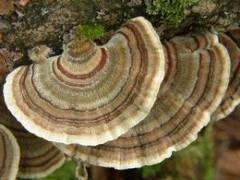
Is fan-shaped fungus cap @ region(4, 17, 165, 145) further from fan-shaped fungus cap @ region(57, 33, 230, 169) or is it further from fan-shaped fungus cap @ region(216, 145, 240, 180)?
fan-shaped fungus cap @ region(216, 145, 240, 180)

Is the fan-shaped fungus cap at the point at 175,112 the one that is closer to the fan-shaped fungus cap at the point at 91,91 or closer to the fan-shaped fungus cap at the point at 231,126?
the fan-shaped fungus cap at the point at 91,91

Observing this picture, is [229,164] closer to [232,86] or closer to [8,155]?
[232,86]

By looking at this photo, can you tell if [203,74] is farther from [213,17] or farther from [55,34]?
[55,34]

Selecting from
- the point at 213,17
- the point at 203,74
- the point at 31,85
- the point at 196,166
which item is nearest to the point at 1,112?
the point at 31,85

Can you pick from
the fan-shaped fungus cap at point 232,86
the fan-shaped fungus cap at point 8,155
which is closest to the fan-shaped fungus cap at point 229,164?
the fan-shaped fungus cap at point 232,86

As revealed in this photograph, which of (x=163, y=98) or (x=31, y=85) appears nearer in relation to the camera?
(x=31, y=85)

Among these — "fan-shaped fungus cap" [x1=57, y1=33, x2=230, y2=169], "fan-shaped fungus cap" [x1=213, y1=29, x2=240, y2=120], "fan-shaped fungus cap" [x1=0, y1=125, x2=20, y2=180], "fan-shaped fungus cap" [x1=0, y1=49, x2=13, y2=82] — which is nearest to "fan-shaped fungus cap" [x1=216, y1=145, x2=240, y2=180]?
"fan-shaped fungus cap" [x1=213, y1=29, x2=240, y2=120]
